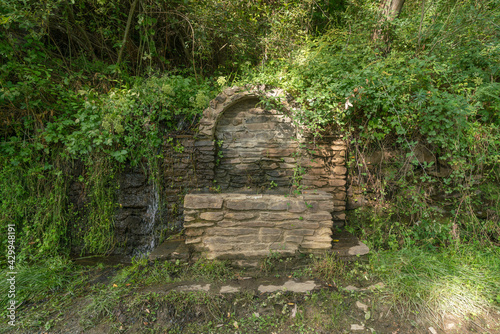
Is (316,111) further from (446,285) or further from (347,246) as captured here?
(446,285)

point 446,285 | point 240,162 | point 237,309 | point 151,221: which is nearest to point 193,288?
point 237,309

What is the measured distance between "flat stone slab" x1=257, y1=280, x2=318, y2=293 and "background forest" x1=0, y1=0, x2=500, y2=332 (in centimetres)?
85

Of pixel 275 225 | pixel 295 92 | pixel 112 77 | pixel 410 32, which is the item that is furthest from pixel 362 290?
pixel 112 77

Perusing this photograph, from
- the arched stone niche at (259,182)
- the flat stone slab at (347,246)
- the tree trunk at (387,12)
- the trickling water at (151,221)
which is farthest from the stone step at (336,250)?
the tree trunk at (387,12)

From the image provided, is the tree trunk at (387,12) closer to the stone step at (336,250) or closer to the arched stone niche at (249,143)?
the arched stone niche at (249,143)

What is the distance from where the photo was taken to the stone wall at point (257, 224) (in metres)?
2.97

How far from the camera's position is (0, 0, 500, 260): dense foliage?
10.5 ft

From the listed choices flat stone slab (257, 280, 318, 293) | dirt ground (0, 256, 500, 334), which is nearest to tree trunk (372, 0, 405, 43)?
dirt ground (0, 256, 500, 334)

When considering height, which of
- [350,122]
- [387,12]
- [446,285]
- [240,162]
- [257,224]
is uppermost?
[387,12]

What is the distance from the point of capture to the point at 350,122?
3467 mm

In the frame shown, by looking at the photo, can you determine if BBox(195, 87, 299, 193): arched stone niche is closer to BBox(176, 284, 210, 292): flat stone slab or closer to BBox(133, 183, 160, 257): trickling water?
BBox(133, 183, 160, 257): trickling water

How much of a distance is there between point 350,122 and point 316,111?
0.56 meters

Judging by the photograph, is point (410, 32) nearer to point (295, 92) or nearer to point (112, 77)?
point (295, 92)

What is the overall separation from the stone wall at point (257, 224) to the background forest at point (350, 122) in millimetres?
892
